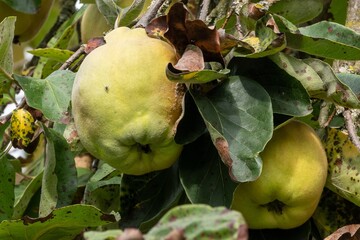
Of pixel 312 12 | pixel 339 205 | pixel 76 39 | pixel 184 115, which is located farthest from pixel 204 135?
pixel 76 39

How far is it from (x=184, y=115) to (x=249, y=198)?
0.16 m

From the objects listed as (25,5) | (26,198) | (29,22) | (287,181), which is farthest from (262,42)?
(29,22)

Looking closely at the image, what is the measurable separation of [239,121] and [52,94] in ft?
1.30

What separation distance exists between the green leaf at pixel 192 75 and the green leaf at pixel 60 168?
415 mm

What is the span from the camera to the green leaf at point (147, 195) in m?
1.25

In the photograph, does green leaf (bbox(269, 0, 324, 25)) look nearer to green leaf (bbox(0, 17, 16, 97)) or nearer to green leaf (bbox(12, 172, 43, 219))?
green leaf (bbox(0, 17, 16, 97))

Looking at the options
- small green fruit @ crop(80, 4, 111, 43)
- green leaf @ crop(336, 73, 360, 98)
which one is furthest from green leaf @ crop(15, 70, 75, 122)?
small green fruit @ crop(80, 4, 111, 43)

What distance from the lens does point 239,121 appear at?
1151 millimetres

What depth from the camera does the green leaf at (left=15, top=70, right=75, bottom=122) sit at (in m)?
1.38

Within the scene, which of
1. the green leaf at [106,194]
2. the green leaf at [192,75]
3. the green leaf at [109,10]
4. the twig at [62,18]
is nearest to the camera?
the green leaf at [192,75]

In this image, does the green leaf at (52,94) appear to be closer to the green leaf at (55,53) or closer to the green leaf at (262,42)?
the green leaf at (55,53)

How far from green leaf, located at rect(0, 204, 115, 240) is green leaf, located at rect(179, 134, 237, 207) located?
172 millimetres

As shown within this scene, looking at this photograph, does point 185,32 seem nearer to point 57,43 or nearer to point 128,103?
point 128,103

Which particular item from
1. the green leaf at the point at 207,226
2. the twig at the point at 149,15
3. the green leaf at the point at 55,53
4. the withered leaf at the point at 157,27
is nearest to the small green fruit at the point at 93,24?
the green leaf at the point at 55,53
